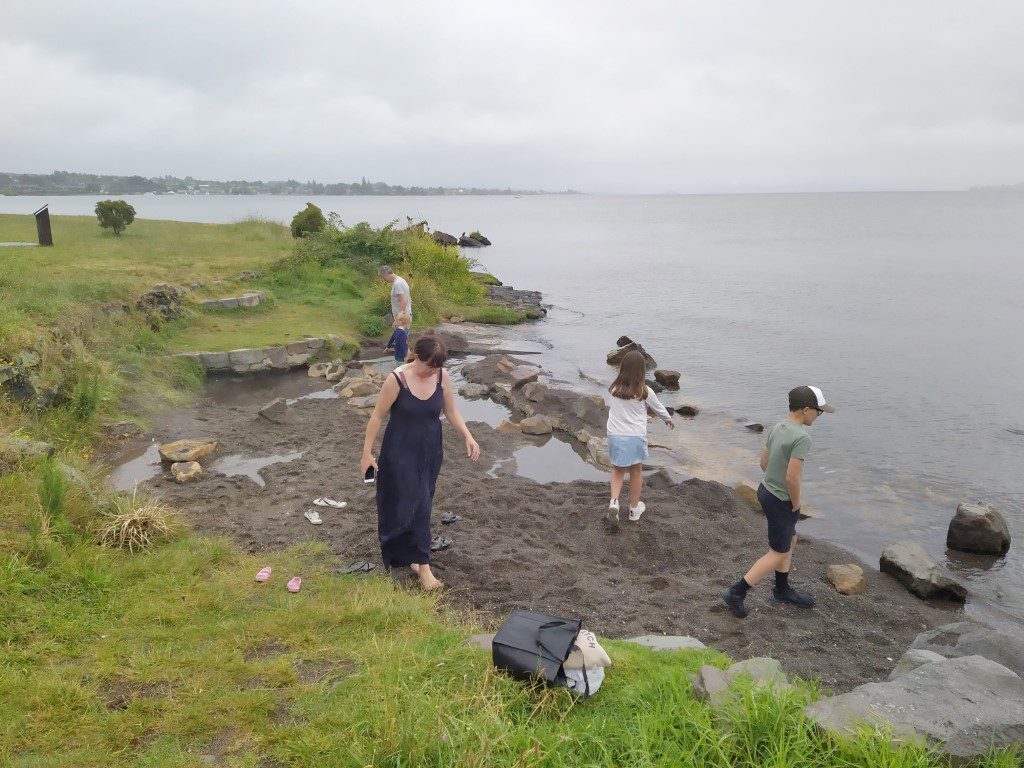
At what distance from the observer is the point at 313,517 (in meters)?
7.35

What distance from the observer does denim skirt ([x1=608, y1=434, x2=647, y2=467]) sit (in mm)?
7414

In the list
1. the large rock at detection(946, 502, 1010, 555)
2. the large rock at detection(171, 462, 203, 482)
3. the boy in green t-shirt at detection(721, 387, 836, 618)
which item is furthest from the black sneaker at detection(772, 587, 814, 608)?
the large rock at detection(171, 462, 203, 482)

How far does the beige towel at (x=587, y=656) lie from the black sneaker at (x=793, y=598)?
2876 mm

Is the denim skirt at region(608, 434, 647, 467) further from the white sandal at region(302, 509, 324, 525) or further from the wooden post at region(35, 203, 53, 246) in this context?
the wooden post at region(35, 203, 53, 246)

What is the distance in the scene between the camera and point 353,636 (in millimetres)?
4852

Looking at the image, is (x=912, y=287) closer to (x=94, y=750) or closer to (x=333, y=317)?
(x=333, y=317)

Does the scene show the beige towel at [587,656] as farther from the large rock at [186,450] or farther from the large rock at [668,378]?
the large rock at [668,378]

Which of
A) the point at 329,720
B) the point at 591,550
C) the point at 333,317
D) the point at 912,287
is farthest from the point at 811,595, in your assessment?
the point at 912,287

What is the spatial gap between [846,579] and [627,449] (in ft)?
8.52

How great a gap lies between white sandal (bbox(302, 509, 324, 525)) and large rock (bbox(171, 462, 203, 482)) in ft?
6.32

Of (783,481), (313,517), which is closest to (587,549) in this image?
(783,481)

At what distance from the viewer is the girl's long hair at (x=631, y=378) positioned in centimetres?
710

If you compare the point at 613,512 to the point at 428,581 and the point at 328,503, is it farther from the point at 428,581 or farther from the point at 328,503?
the point at 328,503

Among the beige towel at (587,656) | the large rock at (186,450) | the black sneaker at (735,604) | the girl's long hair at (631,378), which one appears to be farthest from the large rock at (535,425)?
the beige towel at (587,656)
